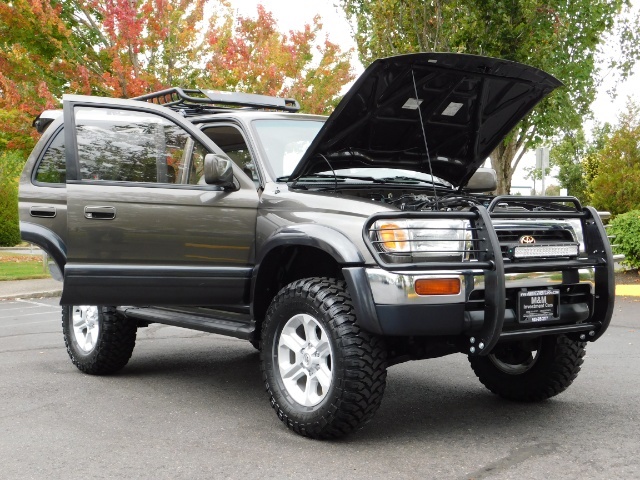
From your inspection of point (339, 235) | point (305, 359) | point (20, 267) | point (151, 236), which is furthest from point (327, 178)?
point (20, 267)

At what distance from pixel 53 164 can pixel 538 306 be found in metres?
3.49

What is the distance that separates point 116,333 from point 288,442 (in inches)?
97.2

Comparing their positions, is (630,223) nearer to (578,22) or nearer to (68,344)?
(578,22)

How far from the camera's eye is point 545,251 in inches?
186

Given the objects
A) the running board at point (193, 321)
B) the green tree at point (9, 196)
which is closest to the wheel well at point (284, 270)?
the running board at point (193, 321)

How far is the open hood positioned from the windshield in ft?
0.87

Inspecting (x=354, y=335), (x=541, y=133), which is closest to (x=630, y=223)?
(x=541, y=133)

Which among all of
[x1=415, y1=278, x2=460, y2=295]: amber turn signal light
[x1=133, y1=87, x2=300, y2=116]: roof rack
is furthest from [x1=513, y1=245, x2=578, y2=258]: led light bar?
[x1=133, y1=87, x2=300, y2=116]: roof rack

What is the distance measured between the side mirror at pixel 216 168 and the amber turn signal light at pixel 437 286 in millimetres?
1515

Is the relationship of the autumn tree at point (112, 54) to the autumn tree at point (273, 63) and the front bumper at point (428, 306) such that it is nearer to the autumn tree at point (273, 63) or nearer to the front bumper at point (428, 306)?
the autumn tree at point (273, 63)

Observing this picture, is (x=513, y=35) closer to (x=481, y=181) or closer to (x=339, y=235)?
(x=481, y=181)

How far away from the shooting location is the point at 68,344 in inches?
277

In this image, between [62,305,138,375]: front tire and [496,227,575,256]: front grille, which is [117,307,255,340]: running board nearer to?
[62,305,138,375]: front tire

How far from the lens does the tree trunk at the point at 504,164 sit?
18.1m
